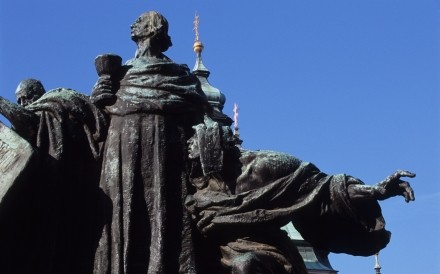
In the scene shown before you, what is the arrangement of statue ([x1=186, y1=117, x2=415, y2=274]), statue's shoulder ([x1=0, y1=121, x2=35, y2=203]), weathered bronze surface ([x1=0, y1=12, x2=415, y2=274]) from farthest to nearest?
statue ([x1=186, y1=117, x2=415, y2=274]) → weathered bronze surface ([x1=0, y1=12, x2=415, y2=274]) → statue's shoulder ([x1=0, y1=121, x2=35, y2=203])

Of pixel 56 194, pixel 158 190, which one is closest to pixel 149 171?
pixel 158 190

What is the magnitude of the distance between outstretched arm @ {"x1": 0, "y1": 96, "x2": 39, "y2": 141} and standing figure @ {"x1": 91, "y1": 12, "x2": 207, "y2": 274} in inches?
20.1

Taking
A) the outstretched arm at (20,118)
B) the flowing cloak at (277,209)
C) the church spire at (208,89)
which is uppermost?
the church spire at (208,89)

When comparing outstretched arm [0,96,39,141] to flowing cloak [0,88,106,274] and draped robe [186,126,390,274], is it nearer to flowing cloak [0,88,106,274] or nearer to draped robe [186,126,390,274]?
flowing cloak [0,88,106,274]

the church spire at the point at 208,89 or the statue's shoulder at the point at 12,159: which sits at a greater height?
the church spire at the point at 208,89

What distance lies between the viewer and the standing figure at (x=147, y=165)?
615 centimetres

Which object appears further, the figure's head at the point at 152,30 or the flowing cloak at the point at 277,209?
the figure's head at the point at 152,30

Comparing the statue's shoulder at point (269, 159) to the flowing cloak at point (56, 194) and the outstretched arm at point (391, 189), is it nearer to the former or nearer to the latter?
the outstretched arm at point (391, 189)

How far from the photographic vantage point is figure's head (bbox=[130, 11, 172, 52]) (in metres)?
6.98

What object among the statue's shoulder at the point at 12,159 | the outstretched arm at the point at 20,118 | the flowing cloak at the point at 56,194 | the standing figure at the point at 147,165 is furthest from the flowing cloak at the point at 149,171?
the statue's shoulder at the point at 12,159

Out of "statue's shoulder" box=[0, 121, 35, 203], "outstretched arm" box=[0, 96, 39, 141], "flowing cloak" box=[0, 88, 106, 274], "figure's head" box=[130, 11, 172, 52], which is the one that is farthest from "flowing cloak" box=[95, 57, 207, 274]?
"statue's shoulder" box=[0, 121, 35, 203]

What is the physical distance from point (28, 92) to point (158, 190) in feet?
4.52

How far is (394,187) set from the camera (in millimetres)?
6277

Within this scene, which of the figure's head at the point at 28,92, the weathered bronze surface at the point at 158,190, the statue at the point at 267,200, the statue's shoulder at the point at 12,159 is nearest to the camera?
the statue's shoulder at the point at 12,159
